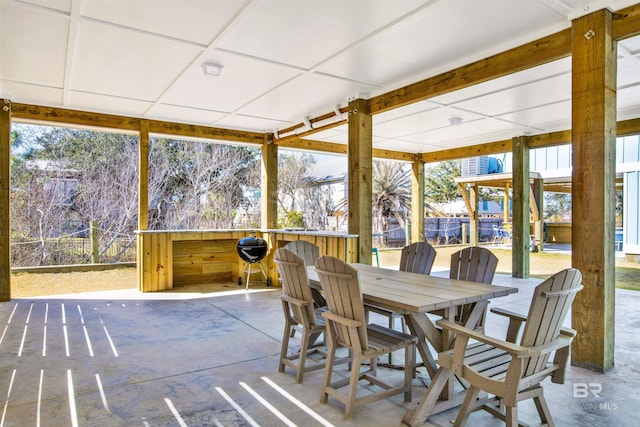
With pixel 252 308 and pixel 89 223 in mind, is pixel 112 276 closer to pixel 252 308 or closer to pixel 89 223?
Answer: pixel 89 223

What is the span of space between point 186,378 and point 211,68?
9.23 ft

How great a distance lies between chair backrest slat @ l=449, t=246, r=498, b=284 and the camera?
302 centimetres

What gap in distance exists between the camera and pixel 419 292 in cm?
248

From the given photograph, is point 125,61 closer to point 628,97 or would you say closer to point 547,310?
point 547,310

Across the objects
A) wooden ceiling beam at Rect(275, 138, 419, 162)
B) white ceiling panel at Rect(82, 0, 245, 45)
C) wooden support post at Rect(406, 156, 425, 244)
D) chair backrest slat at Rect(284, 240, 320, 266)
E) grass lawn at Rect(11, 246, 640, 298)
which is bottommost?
grass lawn at Rect(11, 246, 640, 298)

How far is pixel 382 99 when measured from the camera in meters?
4.71

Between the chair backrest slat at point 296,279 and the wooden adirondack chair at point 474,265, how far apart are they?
110cm

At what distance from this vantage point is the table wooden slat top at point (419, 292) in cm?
220

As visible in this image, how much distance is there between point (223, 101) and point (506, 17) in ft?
11.3

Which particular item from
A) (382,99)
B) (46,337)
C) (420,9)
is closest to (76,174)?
(46,337)

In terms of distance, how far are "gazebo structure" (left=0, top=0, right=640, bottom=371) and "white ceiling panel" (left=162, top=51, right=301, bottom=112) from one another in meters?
0.03

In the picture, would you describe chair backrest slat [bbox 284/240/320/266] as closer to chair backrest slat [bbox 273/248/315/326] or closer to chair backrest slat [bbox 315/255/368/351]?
chair backrest slat [bbox 273/248/315/326]

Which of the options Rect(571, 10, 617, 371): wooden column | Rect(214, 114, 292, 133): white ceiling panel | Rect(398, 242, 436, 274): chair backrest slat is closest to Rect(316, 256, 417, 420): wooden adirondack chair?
Rect(398, 242, 436, 274): chair backrest slat

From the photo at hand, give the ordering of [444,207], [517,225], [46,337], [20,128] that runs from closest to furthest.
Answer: [46,337] < [517,225] < [20,128] < [444,207]
